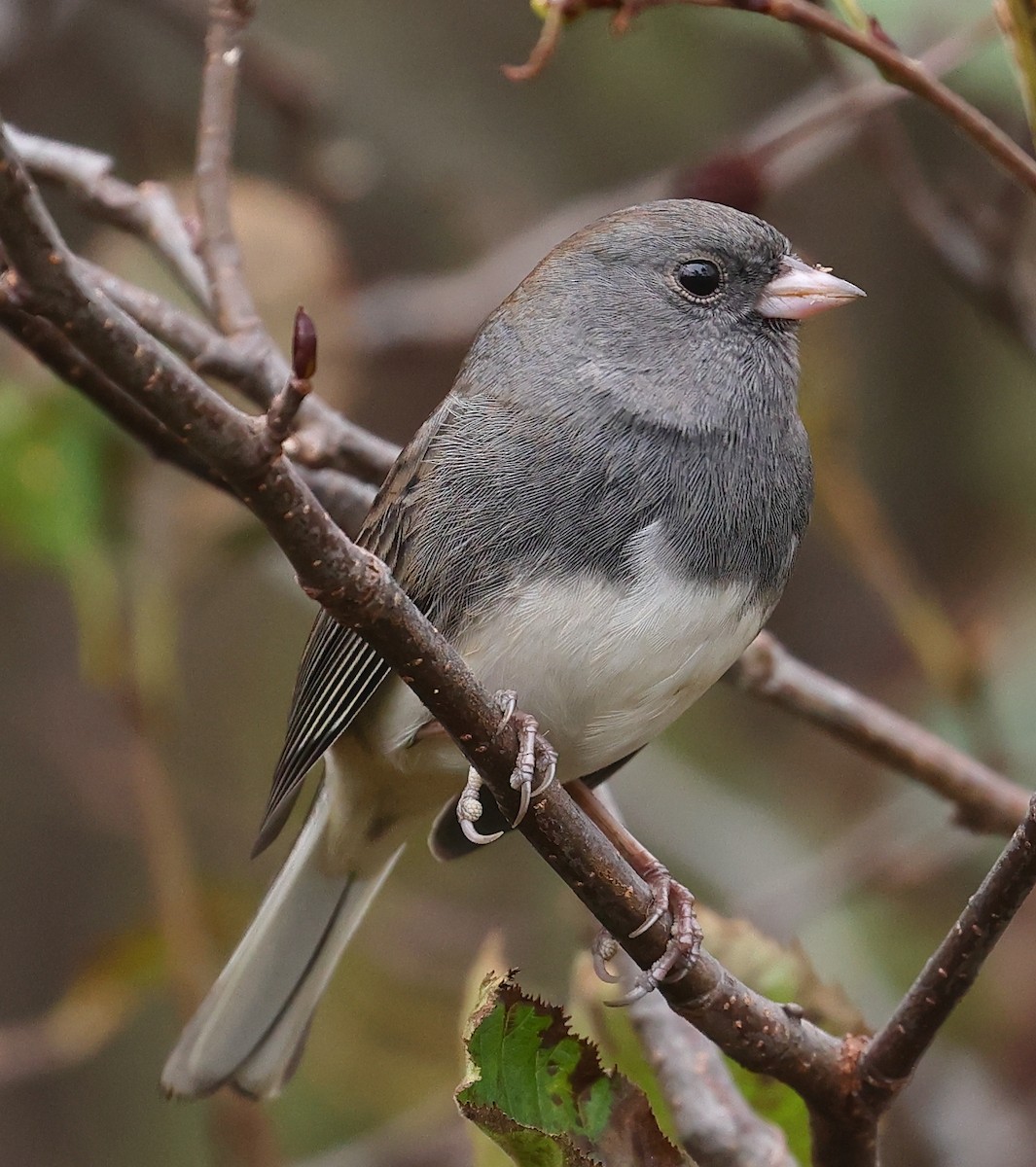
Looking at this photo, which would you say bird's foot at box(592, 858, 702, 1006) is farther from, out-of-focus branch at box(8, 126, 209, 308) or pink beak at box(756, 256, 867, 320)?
out-of-focus branch at box(8, 126, 209, 308)

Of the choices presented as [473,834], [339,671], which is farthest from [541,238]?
[473,834]

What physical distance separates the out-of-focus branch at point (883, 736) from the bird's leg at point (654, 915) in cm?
27

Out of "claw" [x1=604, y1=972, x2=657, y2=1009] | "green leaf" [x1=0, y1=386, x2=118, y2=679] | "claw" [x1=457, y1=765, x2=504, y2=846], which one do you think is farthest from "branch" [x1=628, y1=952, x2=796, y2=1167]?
"green leaf" [x1=0, y1=386, x2=118, y2=679]

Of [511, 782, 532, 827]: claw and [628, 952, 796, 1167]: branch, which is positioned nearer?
[511, 782, 532, 827]: claw

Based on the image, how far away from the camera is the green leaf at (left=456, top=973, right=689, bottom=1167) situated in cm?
117

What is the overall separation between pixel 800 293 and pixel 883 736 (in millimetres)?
613

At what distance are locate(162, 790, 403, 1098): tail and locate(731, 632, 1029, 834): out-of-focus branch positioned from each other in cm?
56

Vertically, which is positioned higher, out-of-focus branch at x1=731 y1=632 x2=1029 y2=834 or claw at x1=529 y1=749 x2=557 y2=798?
claw at x1=529 y1=749 x2=557 y2=798

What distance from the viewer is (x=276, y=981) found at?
2.11m

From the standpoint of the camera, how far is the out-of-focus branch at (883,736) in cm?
216

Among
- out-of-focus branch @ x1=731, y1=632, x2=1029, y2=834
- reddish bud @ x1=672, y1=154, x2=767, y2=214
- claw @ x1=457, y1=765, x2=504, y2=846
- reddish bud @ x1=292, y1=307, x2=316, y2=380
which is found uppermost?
reddish bud @ x1=292, y1=307, x2=316, y2=380

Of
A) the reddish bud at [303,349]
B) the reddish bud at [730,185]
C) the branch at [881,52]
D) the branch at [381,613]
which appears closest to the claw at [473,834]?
the branch at [381,613]

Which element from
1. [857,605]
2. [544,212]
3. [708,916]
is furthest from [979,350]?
[708,916]

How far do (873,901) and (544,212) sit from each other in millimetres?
1835
